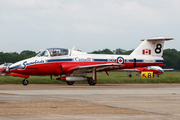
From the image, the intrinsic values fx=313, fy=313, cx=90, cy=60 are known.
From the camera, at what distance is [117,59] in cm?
2575

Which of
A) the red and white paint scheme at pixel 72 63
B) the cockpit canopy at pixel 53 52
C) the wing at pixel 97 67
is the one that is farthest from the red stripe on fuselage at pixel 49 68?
the cockpit canopy at pixel 53 52

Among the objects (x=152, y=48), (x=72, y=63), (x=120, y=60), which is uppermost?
(x=152, y=48)

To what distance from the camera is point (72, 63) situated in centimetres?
2511

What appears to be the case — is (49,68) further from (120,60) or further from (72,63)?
(120,60)

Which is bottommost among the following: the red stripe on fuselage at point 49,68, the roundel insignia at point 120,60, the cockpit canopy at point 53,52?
the red stripe on fuselage at point 49,68

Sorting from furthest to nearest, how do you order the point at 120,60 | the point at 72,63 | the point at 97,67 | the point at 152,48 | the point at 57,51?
the point at 152,48
the point at 120,60
the point at 72,63
the point at 57,51
the point at 97,67

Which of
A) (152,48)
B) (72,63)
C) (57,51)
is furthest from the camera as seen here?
(152,48)

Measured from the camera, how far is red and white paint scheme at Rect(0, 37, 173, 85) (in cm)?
2422

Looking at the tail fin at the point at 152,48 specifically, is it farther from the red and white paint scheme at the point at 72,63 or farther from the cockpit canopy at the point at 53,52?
the cockpit canopy at the point at 53,52

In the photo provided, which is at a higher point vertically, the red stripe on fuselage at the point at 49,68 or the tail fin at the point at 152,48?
the tail fin at the point at 152,48

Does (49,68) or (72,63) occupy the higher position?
(72,63)

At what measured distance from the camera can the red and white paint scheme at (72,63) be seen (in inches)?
953

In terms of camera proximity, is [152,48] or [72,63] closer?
[72,63]

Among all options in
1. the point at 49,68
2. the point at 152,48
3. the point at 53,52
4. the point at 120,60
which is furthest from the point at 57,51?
the point at 152,48
